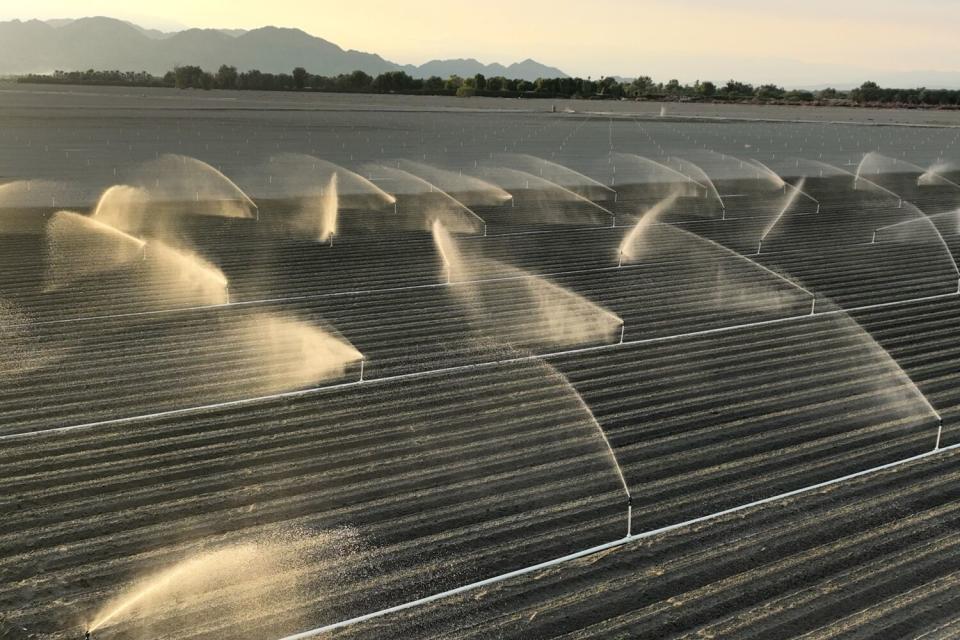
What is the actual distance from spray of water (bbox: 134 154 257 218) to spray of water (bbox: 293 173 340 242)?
1.75 m

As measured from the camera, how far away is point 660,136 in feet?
235

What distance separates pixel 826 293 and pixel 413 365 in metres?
9.79

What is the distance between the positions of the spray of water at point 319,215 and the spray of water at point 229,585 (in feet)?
50.8

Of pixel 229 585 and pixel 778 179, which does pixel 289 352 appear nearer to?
pixel 229 585

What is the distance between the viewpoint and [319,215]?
88.4 feet

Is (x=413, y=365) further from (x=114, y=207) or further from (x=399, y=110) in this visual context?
(x=399, y=110)

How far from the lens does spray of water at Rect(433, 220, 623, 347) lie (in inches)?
587

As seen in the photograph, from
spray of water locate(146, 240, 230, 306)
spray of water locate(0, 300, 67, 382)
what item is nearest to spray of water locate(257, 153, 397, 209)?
spray of water locate(146, 240, 230, 306)

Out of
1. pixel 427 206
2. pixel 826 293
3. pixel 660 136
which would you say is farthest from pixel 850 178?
pixel 660 136

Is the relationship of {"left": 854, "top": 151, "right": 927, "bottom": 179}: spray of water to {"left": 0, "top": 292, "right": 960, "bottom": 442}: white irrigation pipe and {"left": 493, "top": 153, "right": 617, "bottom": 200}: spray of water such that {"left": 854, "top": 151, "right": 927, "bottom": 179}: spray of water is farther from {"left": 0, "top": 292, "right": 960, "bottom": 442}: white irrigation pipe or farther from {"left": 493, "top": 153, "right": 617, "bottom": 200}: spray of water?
{"left": 0, "top": 292, "right": 960, "bottom": 442}: white irrigation pipe

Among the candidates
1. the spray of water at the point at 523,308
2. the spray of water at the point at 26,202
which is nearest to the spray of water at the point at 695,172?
the spray of water at the point at 523,308

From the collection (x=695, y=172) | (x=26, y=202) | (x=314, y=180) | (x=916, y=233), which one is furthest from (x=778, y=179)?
(x=26, y=202)

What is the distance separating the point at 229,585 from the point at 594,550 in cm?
331

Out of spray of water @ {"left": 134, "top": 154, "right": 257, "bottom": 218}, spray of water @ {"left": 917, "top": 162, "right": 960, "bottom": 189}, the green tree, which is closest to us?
spray of water @ {"left": 134, "top": 154, "right": 257, "bottom": 218}
